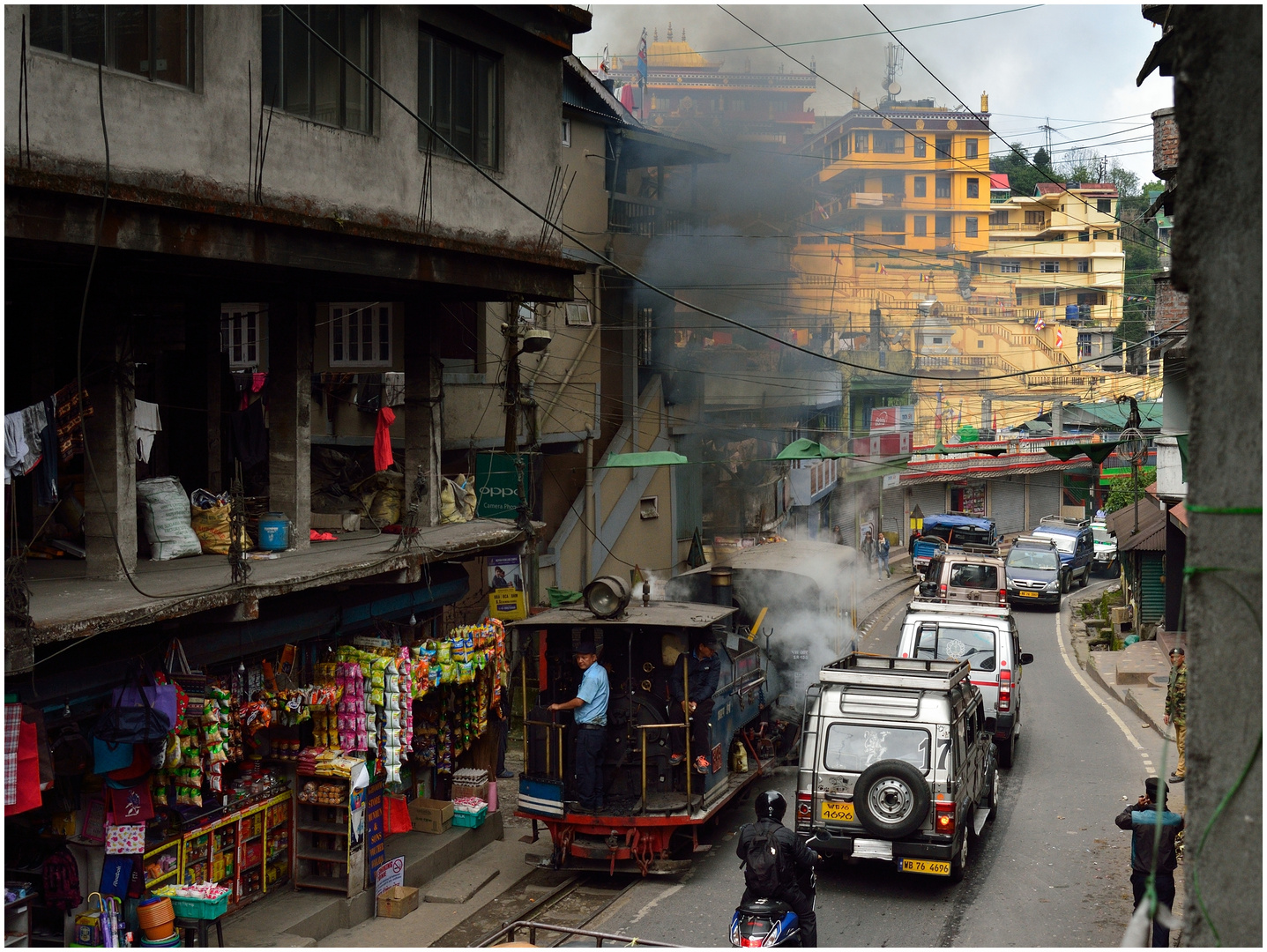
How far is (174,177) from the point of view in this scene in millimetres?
9398

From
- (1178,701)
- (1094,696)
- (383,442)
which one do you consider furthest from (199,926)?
(1094,696)

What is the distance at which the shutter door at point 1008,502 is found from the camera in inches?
2330

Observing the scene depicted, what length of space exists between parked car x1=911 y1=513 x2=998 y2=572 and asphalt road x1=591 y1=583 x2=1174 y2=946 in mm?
22809

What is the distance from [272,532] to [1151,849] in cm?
875

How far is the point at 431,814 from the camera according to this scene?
13.7 meters

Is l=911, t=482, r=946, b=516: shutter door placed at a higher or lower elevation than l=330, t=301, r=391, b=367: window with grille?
lower

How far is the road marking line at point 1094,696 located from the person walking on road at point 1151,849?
855cm

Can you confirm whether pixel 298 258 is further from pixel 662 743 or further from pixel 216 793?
pixel 662 743

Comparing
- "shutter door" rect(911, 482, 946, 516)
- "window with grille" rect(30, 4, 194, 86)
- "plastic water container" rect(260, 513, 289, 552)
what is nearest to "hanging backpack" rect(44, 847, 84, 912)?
"plastic water container" rect(260, 513, 289, 552)

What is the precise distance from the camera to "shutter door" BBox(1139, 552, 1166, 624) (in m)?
30.5

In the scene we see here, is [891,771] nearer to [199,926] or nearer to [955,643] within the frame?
[199,926]

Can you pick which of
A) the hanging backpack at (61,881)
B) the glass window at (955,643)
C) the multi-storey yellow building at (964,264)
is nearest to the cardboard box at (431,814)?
the hanging backpack at (61,881)

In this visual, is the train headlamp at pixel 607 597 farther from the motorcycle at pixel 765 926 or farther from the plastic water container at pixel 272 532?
the motorcycle at pixel 765 926

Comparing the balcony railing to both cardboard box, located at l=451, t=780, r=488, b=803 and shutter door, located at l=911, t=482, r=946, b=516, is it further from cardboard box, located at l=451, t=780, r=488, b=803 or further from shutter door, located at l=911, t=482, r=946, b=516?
shutter door, located at l=911, t=482, r=946, b=516
